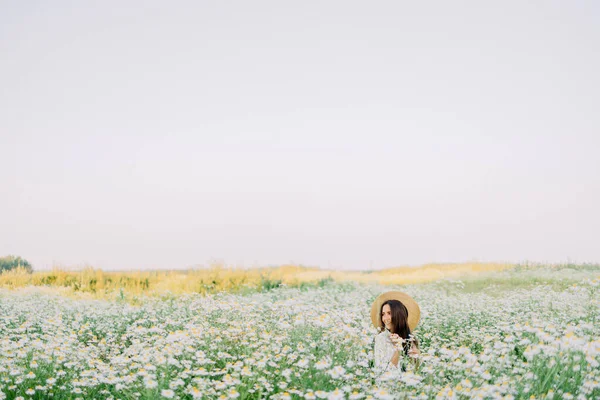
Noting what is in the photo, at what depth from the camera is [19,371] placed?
5.71 metres

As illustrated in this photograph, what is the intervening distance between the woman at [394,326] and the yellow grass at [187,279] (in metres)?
8.78

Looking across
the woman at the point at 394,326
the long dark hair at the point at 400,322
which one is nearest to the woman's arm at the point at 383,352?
the woman at the point at 394,326

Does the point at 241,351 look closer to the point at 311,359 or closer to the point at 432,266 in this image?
the point at 311,359

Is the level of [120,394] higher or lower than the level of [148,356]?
lower

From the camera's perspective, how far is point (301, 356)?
542cm

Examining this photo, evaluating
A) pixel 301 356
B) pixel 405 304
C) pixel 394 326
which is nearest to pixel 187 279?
pixel 405 304

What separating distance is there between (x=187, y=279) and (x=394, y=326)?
1200 centimetres

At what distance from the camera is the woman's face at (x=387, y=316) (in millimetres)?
7326

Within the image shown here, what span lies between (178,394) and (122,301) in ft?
A: 30.9

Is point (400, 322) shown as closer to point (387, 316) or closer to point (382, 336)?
point (387, 316)

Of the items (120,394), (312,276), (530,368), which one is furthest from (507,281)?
(120,394)

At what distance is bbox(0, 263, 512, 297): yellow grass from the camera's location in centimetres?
1720

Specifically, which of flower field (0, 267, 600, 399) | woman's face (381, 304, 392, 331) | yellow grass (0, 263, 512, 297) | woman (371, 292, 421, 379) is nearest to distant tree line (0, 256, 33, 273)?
yellow grass (0, 263, 512, 297)

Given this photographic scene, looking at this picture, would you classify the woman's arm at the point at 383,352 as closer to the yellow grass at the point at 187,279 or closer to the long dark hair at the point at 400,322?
the long dark hair at the point at 400,322
